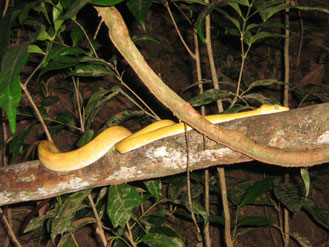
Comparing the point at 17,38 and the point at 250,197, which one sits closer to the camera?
the point at 250,197

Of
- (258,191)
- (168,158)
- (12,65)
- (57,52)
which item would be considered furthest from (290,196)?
(12,65)

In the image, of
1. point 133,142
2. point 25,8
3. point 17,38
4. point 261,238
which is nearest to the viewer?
point 25,8

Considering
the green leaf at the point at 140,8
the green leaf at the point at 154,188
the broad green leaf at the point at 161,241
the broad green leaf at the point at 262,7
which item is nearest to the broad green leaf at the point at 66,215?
the green leaf at the point at 154,188

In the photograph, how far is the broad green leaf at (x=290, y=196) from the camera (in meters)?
2.39

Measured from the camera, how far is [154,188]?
2.40 metres

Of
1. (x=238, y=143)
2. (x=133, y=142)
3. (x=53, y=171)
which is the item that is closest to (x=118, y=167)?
(x=133, y=142)

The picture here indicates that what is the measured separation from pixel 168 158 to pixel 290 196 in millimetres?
1447

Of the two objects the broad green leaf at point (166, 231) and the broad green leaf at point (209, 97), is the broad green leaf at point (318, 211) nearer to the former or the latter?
the broad green leaf at point (166, 231)

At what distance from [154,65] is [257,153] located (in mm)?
5050

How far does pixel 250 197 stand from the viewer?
8.74 ft

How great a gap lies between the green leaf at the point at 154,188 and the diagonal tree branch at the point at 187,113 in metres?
1.09

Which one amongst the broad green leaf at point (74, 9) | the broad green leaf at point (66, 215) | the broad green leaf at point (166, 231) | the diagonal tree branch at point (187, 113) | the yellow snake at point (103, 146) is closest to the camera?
the diagonal tree branch at point (187, 113)

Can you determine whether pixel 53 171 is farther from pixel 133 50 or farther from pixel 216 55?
pixel 216 55

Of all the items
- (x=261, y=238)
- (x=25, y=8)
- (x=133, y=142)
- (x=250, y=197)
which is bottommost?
(x=261, y=238)
